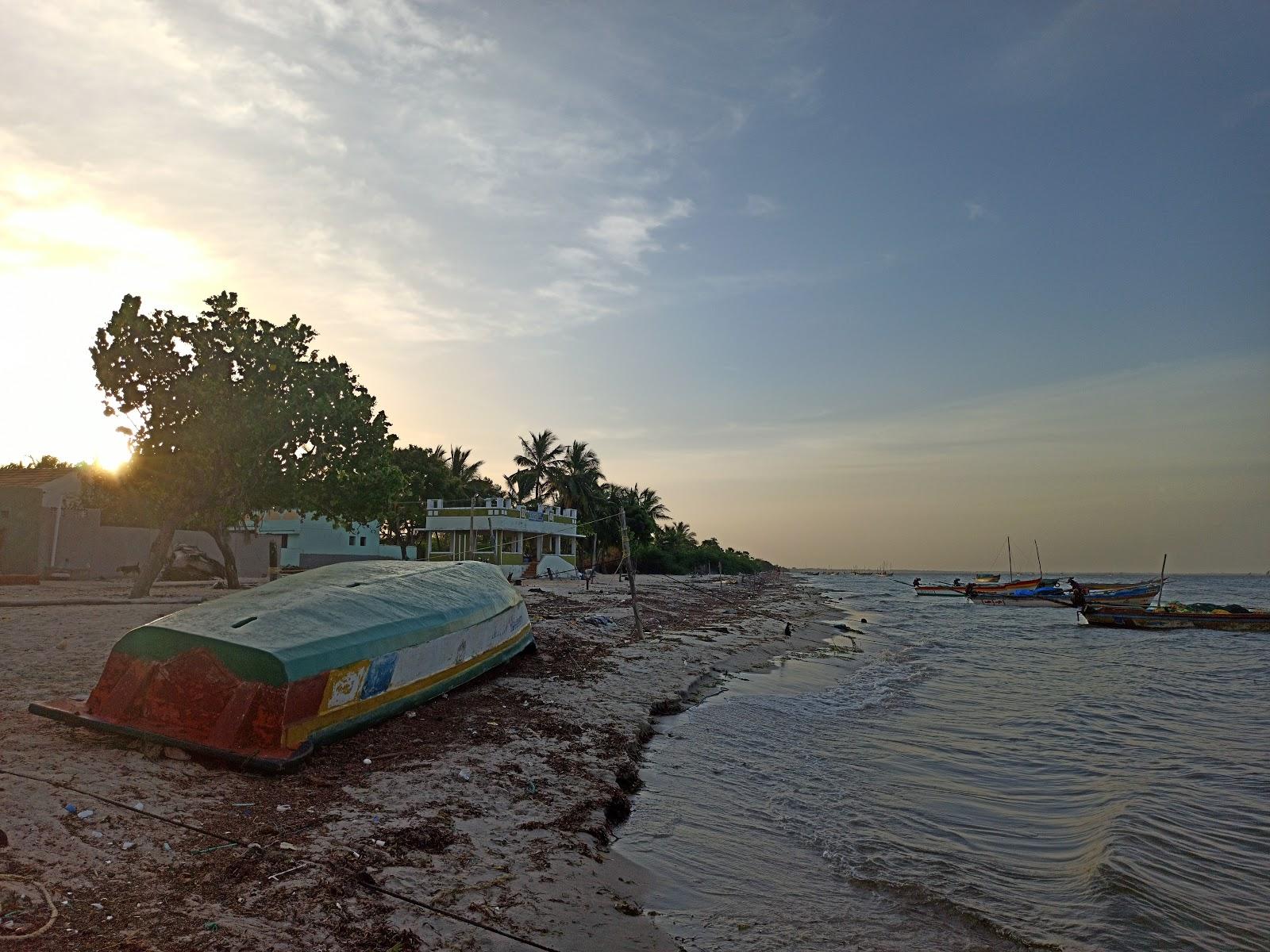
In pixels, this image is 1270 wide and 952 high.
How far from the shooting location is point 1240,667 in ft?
70.7

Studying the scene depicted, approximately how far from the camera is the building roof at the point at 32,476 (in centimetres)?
2406

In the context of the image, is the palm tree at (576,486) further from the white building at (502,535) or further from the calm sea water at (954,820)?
the calm sea water at (954,820)

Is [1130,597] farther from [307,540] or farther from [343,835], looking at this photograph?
[343,835]

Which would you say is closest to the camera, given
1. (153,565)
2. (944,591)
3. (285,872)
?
(285,872)

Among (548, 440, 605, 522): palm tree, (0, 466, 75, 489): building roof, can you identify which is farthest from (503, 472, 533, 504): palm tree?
(0, 466, 75, 489): building roof

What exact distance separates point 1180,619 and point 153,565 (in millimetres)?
41624

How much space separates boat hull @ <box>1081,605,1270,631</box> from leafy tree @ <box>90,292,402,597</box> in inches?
1350

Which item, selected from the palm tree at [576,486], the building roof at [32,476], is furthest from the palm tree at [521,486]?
the building roof at [32,476]

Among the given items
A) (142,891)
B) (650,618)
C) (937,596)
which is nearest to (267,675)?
(142,891)

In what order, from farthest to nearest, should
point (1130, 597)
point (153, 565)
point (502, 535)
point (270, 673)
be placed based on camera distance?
point (1130, 597) → point (502, 535) → point (153, 565) → point (270, 673)

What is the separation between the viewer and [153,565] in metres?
18.4

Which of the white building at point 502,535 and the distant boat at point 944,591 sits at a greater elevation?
the white building at point 502,535

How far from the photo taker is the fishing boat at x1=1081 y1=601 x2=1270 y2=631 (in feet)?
116

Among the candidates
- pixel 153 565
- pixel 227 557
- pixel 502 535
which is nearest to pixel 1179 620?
pixel 502 535
